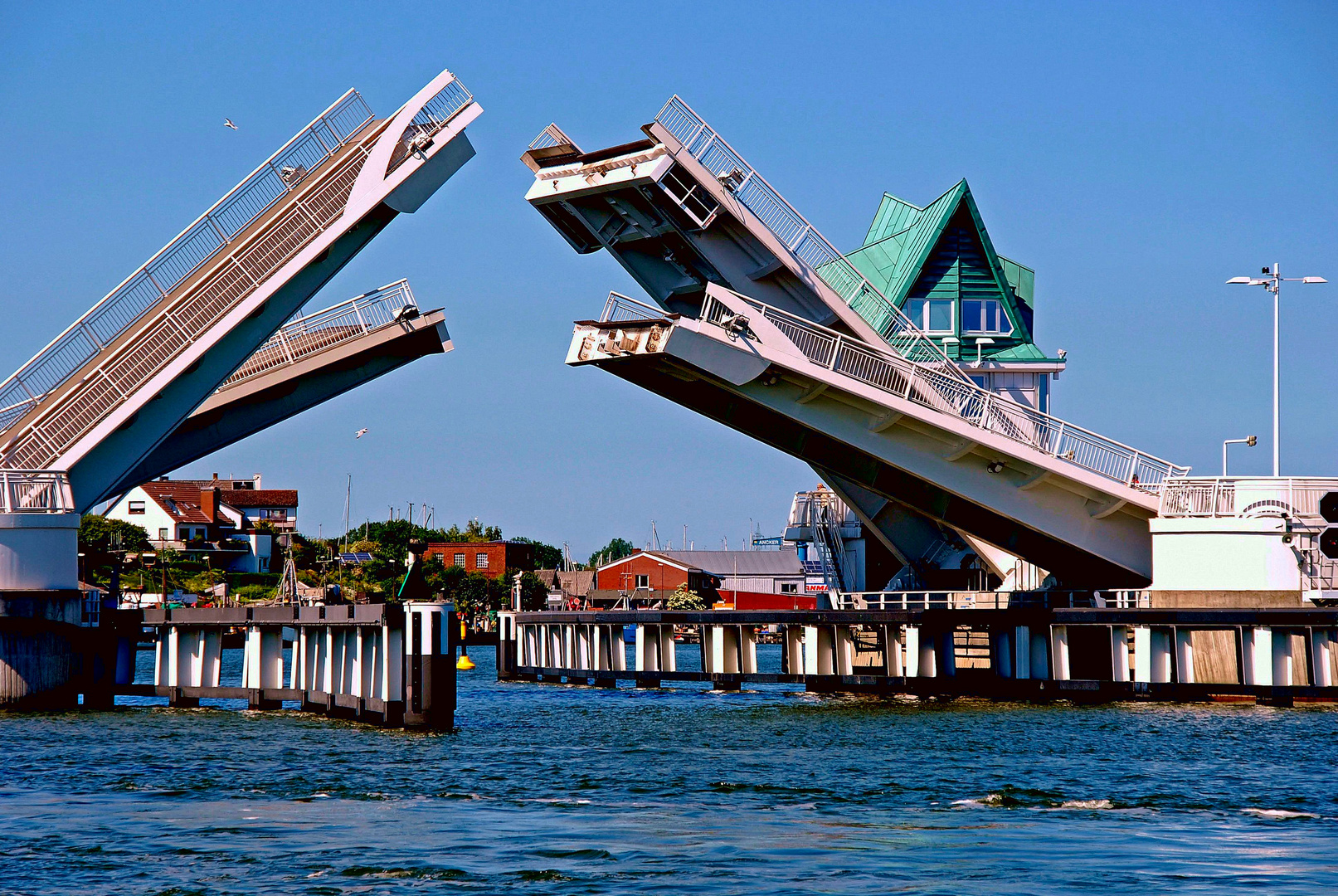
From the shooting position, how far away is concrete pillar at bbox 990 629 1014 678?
3391 centimetres

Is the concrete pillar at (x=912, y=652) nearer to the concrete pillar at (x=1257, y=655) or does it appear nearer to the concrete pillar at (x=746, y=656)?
the concrete pillar at (x=746, y=656)

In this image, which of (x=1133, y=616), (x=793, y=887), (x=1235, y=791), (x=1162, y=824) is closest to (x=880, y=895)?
(x=793, y=887)

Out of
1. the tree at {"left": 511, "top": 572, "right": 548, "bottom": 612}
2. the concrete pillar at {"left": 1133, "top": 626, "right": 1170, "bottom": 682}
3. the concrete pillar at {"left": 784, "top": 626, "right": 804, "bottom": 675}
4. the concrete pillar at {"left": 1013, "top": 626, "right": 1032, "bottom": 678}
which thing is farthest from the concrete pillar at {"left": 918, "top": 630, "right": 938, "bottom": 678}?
the tree at {"left": 511, "top": 572, "right": 548, "bottom": 612}

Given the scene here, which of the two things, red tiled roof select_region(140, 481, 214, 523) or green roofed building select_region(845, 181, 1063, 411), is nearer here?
green roofed building select_region(845, 181, 1063, 411)

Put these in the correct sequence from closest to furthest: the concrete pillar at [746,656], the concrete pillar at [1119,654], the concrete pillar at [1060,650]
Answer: the concrete pillar at [1119,654]
the concrete pillar at [1060,650]
the concrete pillar at [746,656]

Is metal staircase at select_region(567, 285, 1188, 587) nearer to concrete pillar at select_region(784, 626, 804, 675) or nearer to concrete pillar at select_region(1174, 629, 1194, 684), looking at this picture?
concrete pillar at select_region(1174, 629, 1194, 684)

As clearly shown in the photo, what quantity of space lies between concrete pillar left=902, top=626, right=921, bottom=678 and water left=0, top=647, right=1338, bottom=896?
518cm

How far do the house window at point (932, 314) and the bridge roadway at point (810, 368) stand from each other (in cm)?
1166

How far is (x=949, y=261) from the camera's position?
45.4 metres

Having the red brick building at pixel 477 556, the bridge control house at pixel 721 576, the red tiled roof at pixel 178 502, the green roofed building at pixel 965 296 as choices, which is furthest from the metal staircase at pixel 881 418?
the red brick building at pixel 477 556

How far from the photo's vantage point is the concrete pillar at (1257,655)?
1179 inches

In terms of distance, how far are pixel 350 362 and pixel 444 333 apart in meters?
2.08

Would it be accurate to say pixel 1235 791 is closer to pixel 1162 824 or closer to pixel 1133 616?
pixel 1162 824

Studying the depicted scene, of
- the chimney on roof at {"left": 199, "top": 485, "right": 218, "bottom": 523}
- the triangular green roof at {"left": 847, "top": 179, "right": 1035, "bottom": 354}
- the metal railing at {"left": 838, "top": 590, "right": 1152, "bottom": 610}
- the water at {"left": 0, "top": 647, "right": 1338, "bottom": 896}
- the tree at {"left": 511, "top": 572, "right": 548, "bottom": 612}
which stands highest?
the triangular green roof at {"left": 847, "top": 179, "right": 1035, "bottom": 354}
